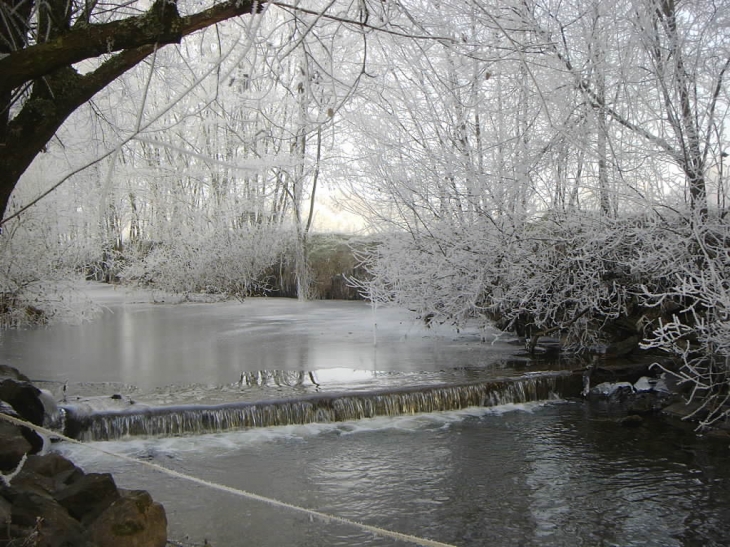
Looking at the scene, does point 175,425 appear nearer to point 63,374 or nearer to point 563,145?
point 63,374

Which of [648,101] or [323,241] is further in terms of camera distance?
[323,241]

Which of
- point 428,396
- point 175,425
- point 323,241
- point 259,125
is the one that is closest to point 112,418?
point 175,425

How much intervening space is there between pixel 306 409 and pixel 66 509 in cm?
319

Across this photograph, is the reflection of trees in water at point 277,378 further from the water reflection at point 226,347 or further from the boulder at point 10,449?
the boulder at point 10,449

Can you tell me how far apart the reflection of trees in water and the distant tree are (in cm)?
458

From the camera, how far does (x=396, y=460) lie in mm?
5734

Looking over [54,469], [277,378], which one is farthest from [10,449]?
[277,378]

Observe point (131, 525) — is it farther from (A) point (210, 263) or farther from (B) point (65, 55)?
(A) point (210, 263)

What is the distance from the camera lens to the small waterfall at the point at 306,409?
6.35m

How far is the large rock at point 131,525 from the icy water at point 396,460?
550 millimetres

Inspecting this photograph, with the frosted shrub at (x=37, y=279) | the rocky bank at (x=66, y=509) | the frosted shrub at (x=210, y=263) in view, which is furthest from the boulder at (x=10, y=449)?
the frosted shrub at (x=210, y=263)

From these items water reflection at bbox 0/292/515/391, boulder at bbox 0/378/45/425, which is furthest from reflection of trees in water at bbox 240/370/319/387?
boulder at bbox 0/378/45/425

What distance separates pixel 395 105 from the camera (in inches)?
406

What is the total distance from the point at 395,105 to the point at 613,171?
3.87 m
